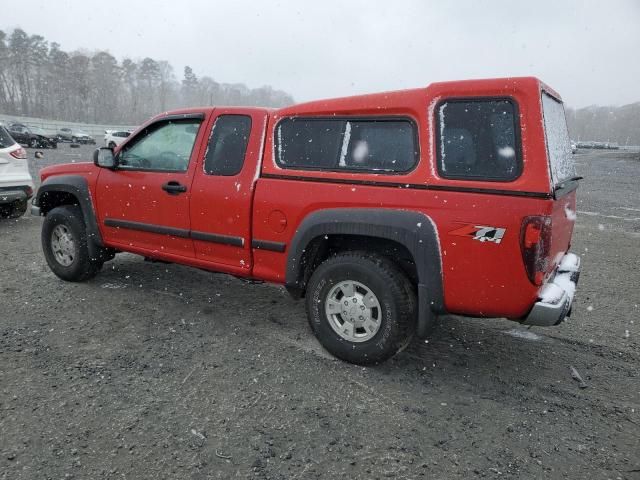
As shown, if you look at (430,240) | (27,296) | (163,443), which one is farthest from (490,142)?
(27,296)

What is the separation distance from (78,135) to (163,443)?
42924mm

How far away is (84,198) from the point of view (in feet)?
15.5

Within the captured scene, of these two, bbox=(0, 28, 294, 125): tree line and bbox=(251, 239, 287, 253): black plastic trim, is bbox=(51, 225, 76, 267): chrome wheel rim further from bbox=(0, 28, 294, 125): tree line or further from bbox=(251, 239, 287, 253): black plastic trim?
bbox=(0, 28, 294, 125): tree line

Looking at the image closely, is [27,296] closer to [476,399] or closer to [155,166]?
[155,166]

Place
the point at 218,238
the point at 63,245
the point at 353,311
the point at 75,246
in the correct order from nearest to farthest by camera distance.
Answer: the point at 353,311 < the point at 218,238 < the point at 75,246 < the point at 63,245

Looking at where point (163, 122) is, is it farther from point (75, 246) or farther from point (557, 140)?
point (557, 140)

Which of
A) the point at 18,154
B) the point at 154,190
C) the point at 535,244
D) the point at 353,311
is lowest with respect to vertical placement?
the point at 353,311

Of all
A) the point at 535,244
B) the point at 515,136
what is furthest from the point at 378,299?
the point at 515,136

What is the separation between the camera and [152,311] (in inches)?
168

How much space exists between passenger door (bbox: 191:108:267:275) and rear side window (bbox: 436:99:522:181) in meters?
A: 1.52

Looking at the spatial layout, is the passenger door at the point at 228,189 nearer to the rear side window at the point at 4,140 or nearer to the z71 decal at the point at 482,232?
the z71 decal at the point at 482,232

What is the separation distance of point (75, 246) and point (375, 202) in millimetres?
3475

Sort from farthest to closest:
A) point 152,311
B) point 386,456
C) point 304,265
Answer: point 152,311 → point 304,265 → point 386,456

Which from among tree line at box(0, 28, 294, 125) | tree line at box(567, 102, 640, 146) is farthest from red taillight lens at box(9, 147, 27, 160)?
tree line at box(567, 102, 640, 146)
